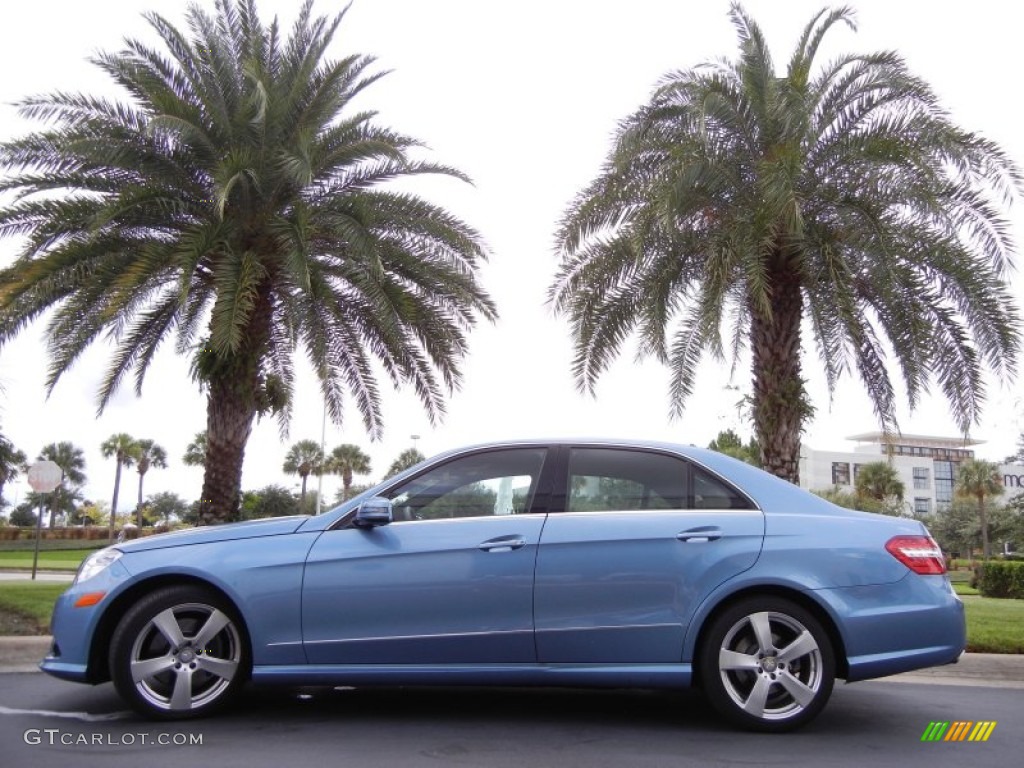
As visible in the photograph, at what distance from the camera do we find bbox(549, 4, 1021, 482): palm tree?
11555 millimetres

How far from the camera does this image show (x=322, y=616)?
15.9 feet

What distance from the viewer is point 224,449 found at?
41.8ft

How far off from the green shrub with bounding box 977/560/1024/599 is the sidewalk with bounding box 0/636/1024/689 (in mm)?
19178

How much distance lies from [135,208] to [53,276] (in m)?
1.31

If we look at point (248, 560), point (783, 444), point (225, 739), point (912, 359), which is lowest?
point (225, 739)

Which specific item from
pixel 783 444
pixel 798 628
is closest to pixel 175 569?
pixel 798 628

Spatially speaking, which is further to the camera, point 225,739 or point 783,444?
point 783,444

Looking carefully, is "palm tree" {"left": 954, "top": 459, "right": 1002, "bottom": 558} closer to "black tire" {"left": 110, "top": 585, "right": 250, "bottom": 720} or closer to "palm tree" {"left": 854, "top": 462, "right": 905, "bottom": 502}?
"palm tree" {"left": 854, "top": 462, "right": 905, "bottom": 502}

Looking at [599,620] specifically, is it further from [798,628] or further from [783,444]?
[783,444]

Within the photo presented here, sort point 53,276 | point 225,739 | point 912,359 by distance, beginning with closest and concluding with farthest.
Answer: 1. point 225,739
2. point 53,276
3. point 912,359

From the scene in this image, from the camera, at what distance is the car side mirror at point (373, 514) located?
16.1 feet

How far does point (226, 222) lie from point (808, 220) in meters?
7.53

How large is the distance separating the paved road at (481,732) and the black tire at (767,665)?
5.1 inches

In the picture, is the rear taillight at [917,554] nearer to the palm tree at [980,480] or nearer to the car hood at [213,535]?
the car hood at [213,535]
